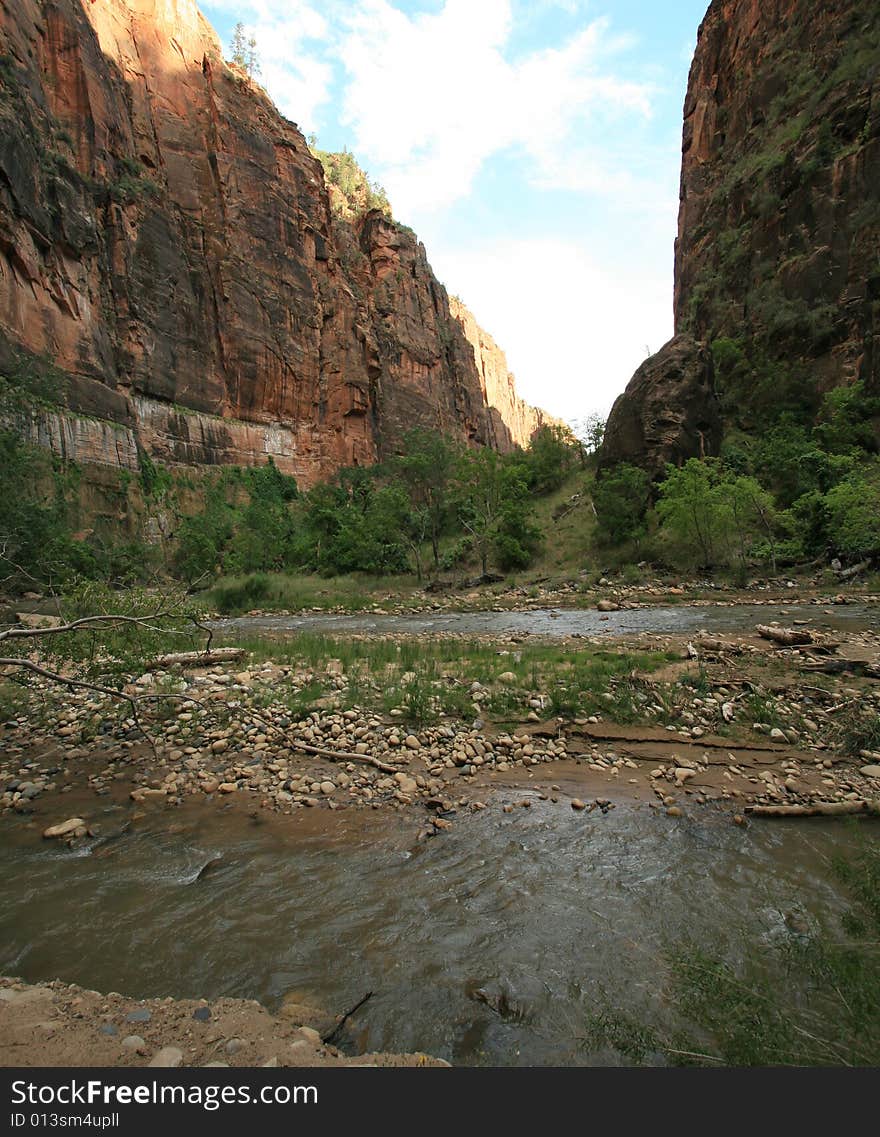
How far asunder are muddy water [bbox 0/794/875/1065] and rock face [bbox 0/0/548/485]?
28917mm

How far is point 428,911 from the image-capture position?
3340mm

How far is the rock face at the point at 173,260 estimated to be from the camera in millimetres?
32281

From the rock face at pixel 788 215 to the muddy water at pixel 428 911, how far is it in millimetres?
27066

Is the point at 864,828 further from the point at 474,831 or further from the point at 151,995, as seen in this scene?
the point at 151,995

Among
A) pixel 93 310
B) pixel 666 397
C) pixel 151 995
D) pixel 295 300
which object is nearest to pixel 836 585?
pixel 666 397

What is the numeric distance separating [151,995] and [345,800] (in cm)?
228

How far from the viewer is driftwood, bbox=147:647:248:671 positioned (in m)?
8.41

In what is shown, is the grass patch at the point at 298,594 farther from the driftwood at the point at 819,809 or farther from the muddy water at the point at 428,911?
the driftwood at the point at 819,809

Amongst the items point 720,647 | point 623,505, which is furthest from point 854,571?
point 720,647

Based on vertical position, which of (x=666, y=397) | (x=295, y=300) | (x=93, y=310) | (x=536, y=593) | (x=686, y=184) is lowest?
(x=536, y=593)

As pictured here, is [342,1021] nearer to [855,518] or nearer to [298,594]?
[855,518]

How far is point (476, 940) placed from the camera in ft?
10.1

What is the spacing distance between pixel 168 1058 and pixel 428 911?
1704mm

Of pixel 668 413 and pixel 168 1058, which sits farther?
pixel 668 413
